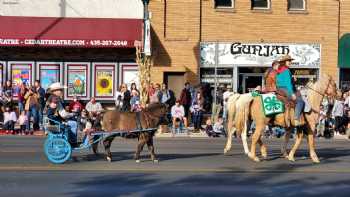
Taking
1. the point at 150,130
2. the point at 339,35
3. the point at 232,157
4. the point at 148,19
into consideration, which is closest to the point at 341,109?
the point at 339,35

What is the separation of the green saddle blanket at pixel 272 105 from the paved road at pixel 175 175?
1.19 m

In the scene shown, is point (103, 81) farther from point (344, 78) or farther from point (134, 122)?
point (134, 122)

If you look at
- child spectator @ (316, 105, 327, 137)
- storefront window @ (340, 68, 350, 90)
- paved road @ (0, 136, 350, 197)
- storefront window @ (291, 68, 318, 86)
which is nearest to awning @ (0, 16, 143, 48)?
storefront window @ (291, 68, 318, 86)

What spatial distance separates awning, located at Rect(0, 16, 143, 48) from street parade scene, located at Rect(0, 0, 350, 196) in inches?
1.7

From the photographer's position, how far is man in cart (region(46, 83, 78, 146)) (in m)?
15.2

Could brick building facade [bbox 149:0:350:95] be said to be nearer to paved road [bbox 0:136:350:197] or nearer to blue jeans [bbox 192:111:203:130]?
blue jeans [bbox 192:111:203:130]

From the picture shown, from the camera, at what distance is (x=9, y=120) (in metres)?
25.8

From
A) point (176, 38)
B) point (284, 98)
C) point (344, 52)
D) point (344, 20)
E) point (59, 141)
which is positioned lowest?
point (59, 141)

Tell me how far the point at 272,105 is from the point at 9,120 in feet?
42.7

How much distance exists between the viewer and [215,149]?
19359mm

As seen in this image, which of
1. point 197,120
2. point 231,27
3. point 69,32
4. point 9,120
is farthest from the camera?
point 231,27

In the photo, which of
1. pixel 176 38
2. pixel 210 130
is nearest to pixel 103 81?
pixel 176 38

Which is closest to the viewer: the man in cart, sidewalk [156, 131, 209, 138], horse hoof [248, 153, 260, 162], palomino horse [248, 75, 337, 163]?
the man in cart

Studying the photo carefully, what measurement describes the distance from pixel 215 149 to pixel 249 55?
13132mm
